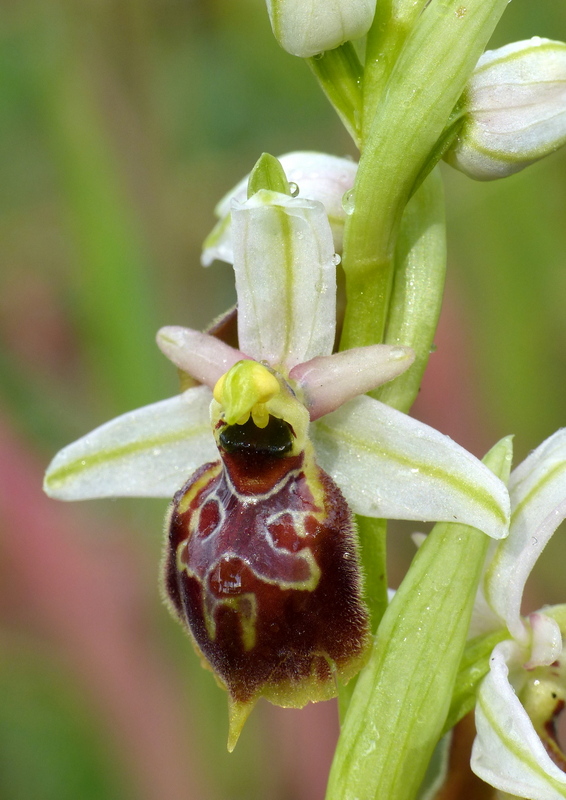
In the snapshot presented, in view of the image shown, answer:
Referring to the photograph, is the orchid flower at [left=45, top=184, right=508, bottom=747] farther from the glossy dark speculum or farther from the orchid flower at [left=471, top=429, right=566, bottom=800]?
the orchid flower at [left=471, top=429, right=566, bottom=800]

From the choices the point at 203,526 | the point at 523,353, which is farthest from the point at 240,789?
the point at 203,526

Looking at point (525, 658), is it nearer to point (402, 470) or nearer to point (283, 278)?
point (402, 470)

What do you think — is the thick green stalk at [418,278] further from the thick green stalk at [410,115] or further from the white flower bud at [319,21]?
the white flower bud at [319,21]

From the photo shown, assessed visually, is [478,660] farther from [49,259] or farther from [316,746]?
[49,259]

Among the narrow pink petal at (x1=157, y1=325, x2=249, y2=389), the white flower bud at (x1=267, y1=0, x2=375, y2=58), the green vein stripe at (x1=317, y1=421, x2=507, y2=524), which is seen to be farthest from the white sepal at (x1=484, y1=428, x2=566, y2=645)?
the white flower bud at (x1=267, y1=0, x2=375, y2=58)

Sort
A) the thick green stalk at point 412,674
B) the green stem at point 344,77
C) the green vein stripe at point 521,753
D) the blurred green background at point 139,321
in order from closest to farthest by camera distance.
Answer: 1. the green vein stripe at point 521,753
2. the thick green stalk at point 412,674
3. the green stem at point 344,77
4. the blurred green background at point 139,321

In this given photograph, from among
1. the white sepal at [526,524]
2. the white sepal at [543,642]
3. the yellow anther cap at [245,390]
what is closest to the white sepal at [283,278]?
the yellow anther cap at [245,390]
